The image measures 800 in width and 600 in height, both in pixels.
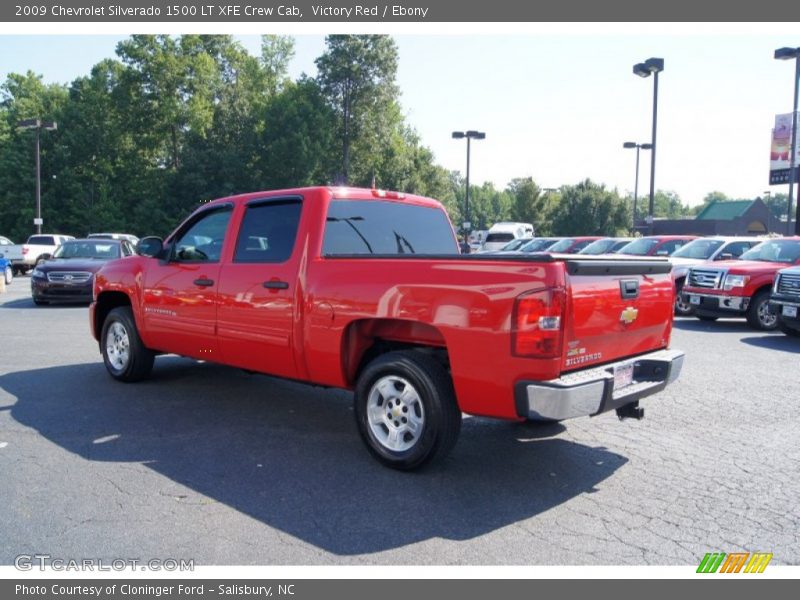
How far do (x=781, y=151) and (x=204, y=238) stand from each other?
2587 centimetres

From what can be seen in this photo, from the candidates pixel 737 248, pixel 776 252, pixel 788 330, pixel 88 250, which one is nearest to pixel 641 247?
pixel 737 248

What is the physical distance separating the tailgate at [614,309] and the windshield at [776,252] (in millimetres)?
9517

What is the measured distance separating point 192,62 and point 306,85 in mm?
10982

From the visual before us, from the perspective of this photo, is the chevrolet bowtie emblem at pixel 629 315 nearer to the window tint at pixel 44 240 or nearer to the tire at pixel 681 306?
the tire at pixel 681 306

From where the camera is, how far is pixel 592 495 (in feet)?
13.4

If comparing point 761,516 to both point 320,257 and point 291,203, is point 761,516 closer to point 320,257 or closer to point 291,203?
point 320,257

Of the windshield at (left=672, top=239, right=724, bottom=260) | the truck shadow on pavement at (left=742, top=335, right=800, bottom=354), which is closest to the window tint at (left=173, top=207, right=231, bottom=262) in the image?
the truck shadow on pavement at (left=742, top=335, right=800, bottom=354)

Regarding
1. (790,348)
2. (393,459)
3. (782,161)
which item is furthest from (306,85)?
(393,459)

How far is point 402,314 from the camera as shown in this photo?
14.0ft

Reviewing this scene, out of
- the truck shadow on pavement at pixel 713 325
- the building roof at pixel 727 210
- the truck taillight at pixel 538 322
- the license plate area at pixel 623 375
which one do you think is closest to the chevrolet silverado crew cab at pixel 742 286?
the truck shadow on pavement at pixel 713 325

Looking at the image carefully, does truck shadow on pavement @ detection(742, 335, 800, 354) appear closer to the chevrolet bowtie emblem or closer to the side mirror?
the chevrolet bowtie emblem

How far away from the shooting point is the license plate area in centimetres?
425

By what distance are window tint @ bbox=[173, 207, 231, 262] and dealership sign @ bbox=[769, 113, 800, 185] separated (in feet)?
79.4

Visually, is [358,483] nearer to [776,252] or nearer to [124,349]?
[124,349]
